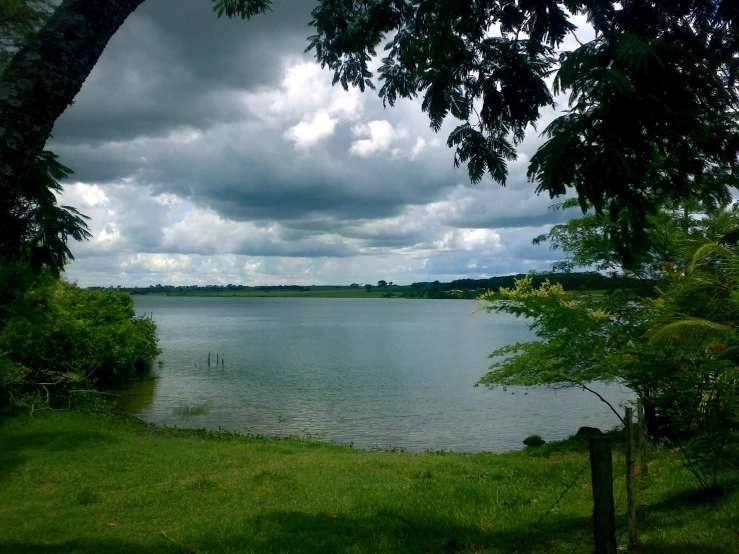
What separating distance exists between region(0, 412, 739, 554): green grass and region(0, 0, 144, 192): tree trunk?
5519 millimetres

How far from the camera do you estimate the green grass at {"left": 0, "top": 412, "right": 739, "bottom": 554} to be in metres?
7.38

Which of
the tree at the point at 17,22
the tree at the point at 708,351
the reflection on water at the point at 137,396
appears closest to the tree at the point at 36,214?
the tree at the point at 17,22

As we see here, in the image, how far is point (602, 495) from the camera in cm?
514

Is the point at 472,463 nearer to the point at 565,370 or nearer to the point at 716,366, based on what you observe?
the point at 565,370

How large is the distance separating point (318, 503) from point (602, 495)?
6.15 meters

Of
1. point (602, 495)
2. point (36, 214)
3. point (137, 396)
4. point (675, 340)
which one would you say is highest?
point (36, 214)

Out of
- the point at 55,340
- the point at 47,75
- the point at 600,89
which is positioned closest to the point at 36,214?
the point at 47,75

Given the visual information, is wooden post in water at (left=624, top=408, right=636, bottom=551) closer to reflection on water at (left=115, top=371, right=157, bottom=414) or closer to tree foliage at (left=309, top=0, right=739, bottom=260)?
tree foliage at (left=309, top=0, right=739, bottom=260)

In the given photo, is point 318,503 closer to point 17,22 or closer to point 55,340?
point 17,22

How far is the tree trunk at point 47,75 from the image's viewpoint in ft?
13.2

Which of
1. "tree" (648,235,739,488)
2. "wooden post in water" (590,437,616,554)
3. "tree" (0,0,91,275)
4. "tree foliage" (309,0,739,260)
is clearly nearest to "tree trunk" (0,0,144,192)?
"tree" (0,0,91,275)

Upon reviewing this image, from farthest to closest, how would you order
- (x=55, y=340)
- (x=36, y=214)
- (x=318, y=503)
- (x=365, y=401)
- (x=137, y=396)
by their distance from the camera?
(x=137, y=396), (x=365, y=401), (x=55, y=340), (x=318, y=503), (x=36, y=214)

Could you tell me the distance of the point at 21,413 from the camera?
21.6 meters

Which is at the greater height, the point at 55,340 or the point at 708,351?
the point at 708,351
